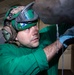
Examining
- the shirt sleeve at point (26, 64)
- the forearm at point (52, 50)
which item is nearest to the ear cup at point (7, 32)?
the shirt sleeve at point (26, 64)

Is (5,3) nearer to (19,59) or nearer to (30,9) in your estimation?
(30,9)

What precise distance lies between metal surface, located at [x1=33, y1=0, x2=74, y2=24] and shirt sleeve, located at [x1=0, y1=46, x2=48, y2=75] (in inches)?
7.5

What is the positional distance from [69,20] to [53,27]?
50 centimetres

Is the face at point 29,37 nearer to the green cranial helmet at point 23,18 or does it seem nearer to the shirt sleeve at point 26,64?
the green cranial helmet at point 23,18

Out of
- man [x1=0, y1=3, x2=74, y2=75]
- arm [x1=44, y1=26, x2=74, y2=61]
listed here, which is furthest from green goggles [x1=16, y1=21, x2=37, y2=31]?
arm [x1=44, y1=26, x2=74, y2=61]

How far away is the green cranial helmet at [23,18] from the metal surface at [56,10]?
0.30m

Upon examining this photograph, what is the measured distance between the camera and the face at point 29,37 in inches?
45.9

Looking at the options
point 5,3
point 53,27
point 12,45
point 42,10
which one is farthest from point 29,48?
point 5,3

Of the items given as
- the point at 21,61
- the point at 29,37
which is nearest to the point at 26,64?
the point at 21,61

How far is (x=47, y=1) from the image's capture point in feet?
2.57

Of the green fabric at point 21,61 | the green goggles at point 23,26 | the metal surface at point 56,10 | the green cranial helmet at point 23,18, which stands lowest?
the green fabric at point 21,61

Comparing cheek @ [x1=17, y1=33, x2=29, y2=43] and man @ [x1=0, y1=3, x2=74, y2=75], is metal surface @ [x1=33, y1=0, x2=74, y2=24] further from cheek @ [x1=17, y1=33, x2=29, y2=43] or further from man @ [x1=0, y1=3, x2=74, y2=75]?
cheek @ [x1=17, y1=33, x2=29, y2=43]

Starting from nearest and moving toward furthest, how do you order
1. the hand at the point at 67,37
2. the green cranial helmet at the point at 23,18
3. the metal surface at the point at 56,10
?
1. the metal surface at the point at 56,10
2. the hand at the point at 67,37
3. the green cranial helmet at the point at 23,18

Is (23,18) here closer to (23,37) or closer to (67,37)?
(23,37)
